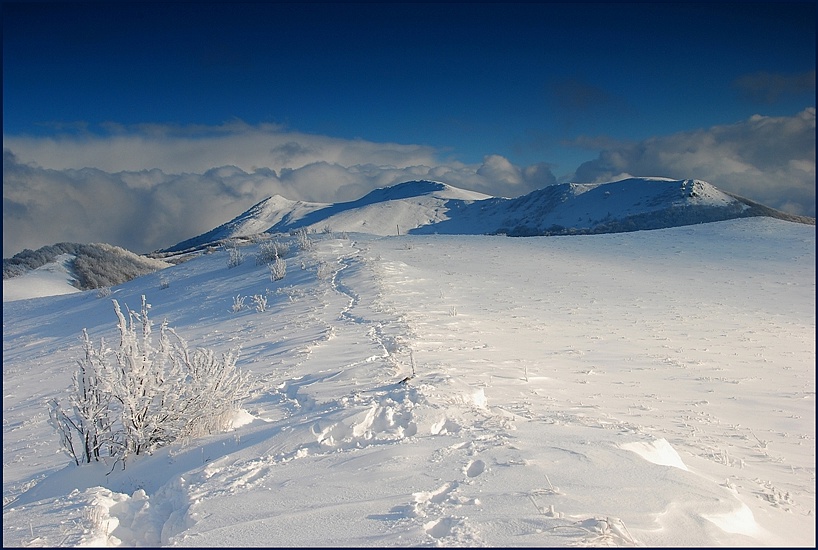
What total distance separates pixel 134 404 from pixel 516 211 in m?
109

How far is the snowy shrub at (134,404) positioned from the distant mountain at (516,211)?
59.1 metres

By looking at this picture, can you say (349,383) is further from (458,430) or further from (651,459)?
(651,459)

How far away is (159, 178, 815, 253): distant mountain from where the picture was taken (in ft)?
263

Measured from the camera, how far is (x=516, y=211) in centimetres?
11000

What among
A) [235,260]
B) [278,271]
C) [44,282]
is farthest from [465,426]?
[44,282]

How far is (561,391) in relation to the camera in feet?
19.4

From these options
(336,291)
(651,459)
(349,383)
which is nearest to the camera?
(651,459)

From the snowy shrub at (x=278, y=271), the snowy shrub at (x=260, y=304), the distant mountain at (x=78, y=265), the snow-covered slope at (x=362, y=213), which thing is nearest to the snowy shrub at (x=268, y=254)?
the snowy shrub at (x=278, y=271)

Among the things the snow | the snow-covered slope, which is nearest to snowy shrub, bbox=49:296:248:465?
the snow

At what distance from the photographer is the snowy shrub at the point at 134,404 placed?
412 cm

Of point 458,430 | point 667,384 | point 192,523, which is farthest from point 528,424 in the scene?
point 667,384

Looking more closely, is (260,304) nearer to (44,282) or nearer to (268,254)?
(268,254)

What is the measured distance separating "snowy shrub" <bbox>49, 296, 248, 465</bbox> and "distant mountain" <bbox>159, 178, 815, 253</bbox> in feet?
194

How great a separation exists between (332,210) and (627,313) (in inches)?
4871
